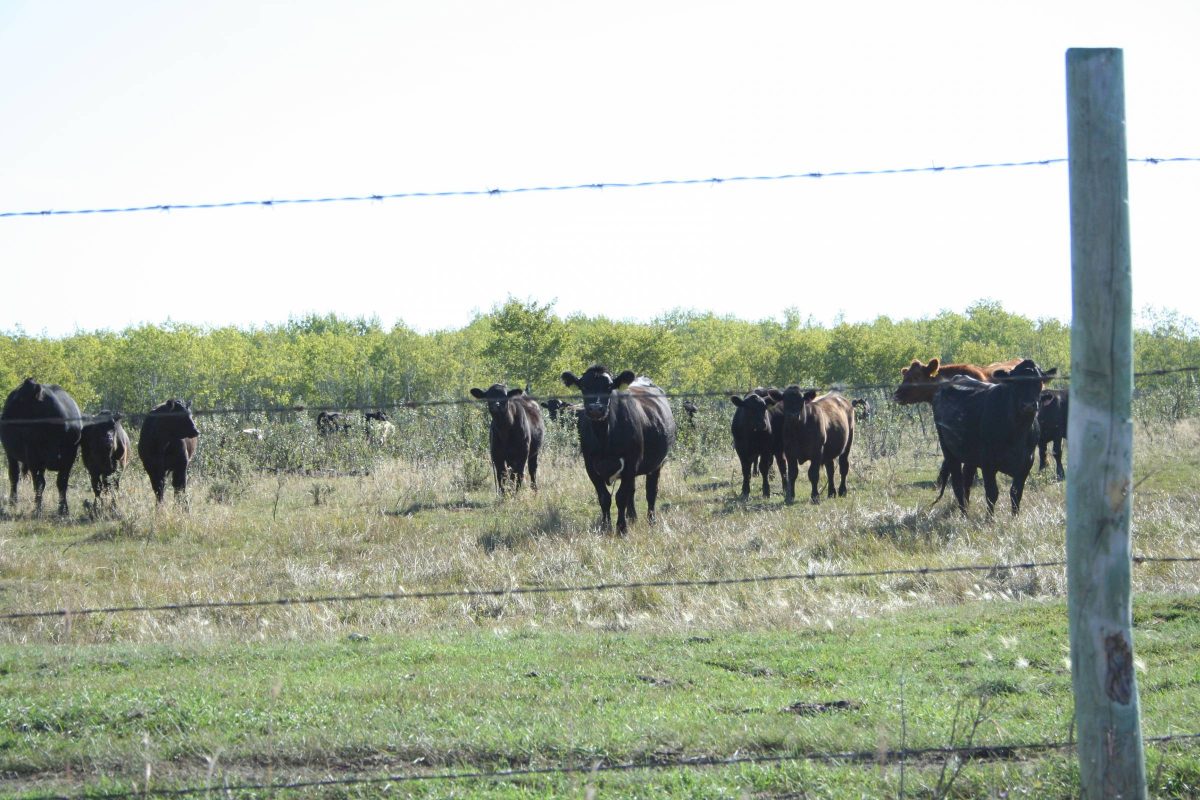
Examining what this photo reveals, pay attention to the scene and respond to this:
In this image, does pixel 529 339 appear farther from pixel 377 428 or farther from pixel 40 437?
pixel 40 437

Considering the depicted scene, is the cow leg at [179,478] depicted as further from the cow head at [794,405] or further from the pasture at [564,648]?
the cow head at [794,405]

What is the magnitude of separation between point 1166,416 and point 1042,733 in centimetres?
2667

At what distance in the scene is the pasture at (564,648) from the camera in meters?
5.59

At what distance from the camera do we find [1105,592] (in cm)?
396

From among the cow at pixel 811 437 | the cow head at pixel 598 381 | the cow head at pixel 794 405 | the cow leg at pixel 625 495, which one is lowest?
the cow leg at pixel 625 495

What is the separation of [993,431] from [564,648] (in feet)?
29.7

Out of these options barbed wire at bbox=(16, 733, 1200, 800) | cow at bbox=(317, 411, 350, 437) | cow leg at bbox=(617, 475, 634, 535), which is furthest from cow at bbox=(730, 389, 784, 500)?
barbed wire at bbox=(16, 733, 1200, 800)

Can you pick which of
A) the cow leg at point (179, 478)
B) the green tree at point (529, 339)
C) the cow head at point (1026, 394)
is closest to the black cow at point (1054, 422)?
the cow head at point (1026, 394)

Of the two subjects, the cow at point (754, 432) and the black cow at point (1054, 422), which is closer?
the cow at point (754, 432)

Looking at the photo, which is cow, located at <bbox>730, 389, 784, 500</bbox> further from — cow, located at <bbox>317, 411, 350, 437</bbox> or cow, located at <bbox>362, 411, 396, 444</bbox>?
cow, located at <bbox>317, 411, 350, 437</bbox>

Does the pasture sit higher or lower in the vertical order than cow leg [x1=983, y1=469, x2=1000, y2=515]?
lower

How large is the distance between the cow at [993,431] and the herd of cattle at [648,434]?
2 centimetres

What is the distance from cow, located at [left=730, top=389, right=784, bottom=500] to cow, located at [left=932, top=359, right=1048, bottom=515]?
4159 millimetres

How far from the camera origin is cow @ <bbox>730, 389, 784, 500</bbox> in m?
20.2
